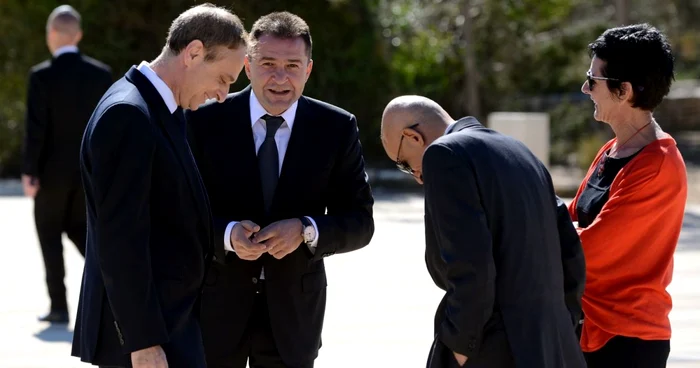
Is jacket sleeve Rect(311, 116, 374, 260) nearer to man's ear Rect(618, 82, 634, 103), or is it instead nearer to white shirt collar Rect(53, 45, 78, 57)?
man's ear Rect(618, 82, 634, 103)

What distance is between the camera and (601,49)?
419 centimetres

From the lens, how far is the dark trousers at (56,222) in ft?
27.2

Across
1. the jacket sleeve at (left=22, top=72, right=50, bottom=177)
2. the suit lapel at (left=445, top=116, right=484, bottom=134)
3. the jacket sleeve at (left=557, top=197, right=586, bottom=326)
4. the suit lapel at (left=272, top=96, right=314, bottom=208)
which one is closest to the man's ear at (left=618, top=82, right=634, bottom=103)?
the jacket sleeve at (left=557, top=197, right=586, bottom=326)

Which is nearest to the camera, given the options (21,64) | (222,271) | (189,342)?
(189,342)

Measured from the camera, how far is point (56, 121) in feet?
27.7

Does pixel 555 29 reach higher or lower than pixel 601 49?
lower

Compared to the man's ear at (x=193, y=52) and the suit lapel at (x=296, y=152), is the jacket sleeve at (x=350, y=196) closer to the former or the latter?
the suit lapel at (x=296, y=152)

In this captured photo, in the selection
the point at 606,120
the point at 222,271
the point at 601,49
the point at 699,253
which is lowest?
the point at 699,253

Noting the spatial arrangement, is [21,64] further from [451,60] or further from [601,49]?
[601,49]

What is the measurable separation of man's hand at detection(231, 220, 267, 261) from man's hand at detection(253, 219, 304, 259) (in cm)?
2

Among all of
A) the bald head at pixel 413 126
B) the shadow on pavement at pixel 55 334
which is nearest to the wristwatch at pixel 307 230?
the bald head at pixel 413 126

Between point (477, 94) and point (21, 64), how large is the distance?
8.44m

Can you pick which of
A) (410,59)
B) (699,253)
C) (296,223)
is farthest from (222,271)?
(410,59)

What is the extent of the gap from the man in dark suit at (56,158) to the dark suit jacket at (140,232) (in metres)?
4.78
